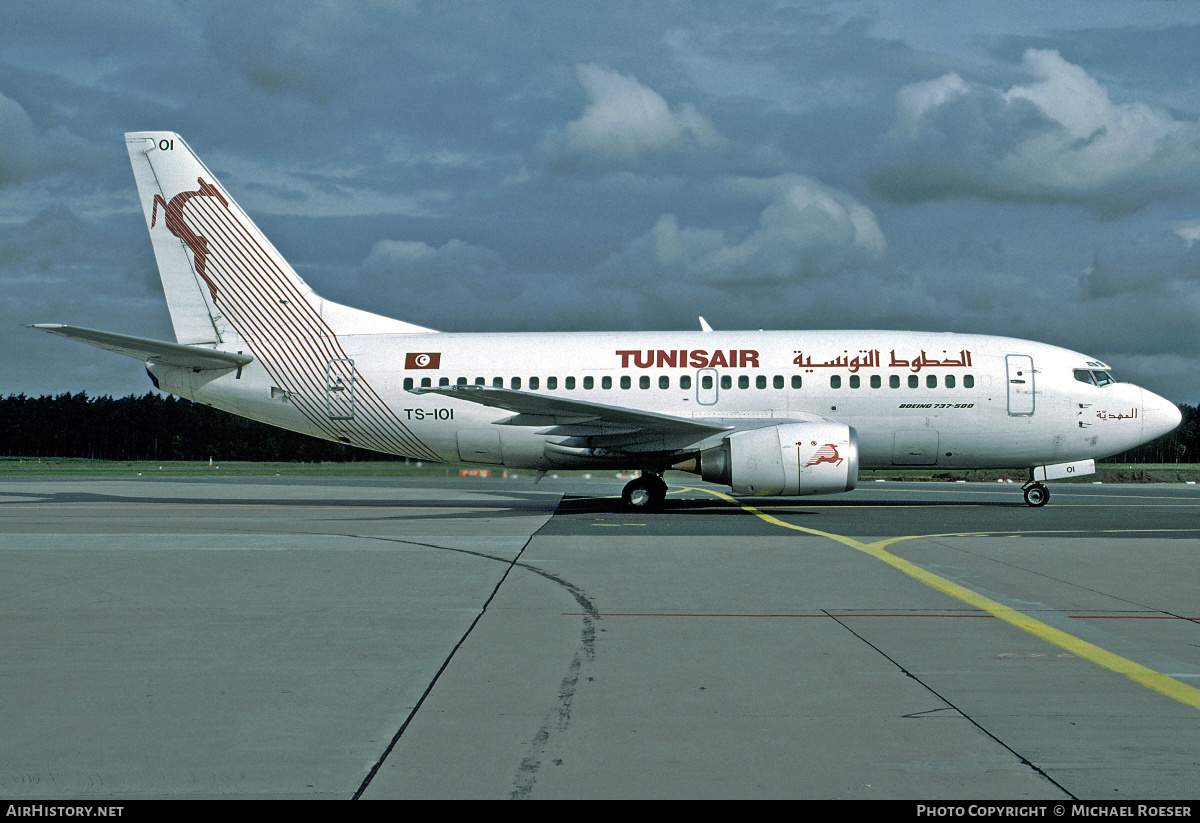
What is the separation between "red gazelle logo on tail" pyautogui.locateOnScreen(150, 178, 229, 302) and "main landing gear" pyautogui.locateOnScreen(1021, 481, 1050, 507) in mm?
19405

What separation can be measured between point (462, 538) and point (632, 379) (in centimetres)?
815

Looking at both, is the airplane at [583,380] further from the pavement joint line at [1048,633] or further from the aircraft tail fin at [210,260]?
the pavement joint line at [1048,633]

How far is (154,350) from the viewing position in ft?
67.2

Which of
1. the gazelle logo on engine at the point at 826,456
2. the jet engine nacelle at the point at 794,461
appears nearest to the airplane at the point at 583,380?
the jet engine nacelle at the point at 794,461

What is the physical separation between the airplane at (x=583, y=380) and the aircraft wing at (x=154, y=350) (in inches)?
2.4

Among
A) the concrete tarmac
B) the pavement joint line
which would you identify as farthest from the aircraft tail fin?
the pavement joint line

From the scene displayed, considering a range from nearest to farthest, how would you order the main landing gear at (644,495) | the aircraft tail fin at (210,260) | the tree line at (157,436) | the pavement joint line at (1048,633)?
the pavement joint line at (1048,633), the main landing gear at (644,495), the aircraft tail fin at (210,260), the tree line at (157,436)

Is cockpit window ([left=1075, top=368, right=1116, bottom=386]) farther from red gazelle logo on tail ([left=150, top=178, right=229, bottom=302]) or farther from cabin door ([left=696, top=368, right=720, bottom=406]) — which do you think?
red gazelle logo on tail ([left=150, top=178, right=229, bottom=302])

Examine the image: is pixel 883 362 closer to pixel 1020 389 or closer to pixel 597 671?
pixel 1020 389

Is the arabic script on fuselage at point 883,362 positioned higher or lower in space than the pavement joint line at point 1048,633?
higher

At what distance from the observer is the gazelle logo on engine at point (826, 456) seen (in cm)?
1842

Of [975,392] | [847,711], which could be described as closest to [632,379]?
[975,392]

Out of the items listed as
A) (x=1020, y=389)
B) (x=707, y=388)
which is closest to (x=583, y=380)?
(x=707, y=388)

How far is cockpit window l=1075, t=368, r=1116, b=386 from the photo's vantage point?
2109 centimetres
